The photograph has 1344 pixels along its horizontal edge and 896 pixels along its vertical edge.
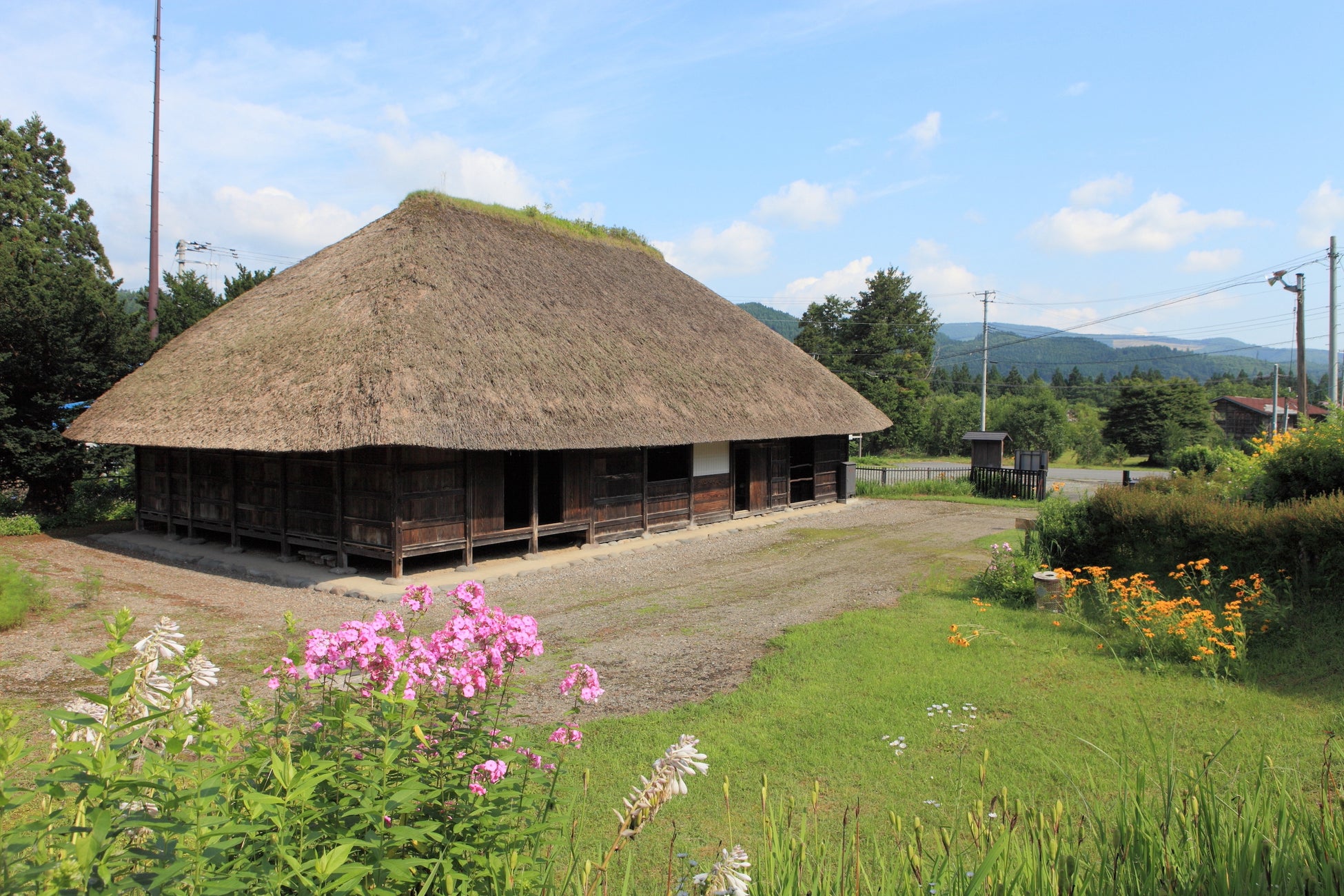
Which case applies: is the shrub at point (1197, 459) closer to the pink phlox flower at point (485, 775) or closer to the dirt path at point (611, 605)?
the dirt path at point (611, 605)

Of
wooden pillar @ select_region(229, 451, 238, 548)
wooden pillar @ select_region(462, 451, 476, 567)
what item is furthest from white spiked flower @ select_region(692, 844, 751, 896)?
wooden pillar @ select_region(229, 451, 238, 548)

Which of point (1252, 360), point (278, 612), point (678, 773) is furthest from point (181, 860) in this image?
point (1252, 360)

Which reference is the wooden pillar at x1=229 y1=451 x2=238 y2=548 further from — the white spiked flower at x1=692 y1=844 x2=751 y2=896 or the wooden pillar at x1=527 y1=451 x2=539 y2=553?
the white spiked flower at x1=692 y1=844 x2=751 y2=896

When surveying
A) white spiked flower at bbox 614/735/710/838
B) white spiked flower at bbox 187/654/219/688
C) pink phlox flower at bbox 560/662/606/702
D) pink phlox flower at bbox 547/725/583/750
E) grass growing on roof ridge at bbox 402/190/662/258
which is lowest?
pink phlox flower at bbox 547/725/583/750

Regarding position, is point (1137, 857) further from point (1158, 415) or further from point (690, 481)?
point (1158, 415)

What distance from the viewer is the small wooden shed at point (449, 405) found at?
36.3 feet

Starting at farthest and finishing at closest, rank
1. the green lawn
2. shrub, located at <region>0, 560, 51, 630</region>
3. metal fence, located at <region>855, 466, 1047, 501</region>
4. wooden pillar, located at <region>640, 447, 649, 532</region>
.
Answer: metal fence, located at <region>855, 466, 1047, 501</region> → wooden pillar, located at <region>640, 447, 649, 532</region> → shrub, located at <region>0, 560, 51, 630</region> → the green lawn

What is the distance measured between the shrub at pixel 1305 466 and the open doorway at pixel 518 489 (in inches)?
448

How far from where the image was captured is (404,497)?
1102 centimetres

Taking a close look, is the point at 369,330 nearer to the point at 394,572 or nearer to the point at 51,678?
the point at 394,572

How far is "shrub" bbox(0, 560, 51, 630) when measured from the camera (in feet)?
27.7

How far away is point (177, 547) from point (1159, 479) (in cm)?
1687

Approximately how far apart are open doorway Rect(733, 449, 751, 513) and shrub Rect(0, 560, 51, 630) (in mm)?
12857

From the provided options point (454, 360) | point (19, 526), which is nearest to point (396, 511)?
point (454, 360)
